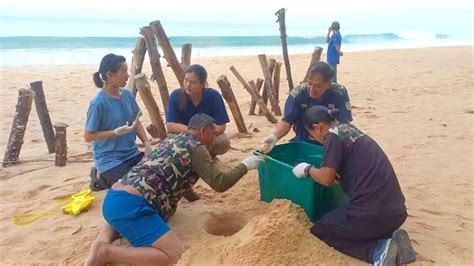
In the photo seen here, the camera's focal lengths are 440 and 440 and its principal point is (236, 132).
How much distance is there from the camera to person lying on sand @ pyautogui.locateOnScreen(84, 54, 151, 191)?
360 centimetres

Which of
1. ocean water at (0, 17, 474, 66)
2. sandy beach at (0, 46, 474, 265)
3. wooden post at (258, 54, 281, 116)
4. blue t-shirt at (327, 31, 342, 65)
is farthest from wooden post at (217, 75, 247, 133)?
ocean water at (0, 17, 474, 66)

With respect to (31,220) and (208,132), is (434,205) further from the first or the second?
(31,220)

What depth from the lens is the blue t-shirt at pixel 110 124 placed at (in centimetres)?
361

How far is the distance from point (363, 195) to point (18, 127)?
3915mm

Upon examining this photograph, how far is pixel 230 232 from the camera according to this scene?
11.2ft

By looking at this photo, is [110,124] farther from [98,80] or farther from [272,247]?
[272,247]

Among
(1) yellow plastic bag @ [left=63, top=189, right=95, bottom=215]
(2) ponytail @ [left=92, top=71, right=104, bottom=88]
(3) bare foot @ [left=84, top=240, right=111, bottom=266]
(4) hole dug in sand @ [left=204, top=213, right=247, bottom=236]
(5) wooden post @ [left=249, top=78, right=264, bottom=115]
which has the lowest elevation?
(4) hole dug in sand @ [left=204, top=213, right=247, bottom=236]

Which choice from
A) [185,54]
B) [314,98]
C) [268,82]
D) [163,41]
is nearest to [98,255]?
[314,98]

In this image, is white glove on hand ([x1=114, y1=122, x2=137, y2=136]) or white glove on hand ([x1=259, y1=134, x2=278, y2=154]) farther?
white glove on hand ([x1=114, y1=122, x2=137, y2=136])

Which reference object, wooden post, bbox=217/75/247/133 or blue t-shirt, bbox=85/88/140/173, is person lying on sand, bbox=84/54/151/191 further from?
wooden post, bbox=217/75/247/133

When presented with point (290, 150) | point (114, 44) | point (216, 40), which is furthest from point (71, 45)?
point (290, 150)

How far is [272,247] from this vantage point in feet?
8.59

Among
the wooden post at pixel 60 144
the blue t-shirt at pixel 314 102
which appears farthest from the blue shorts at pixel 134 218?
the wooden post at pixel 60 144

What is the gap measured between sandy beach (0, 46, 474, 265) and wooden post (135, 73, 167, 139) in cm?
82
